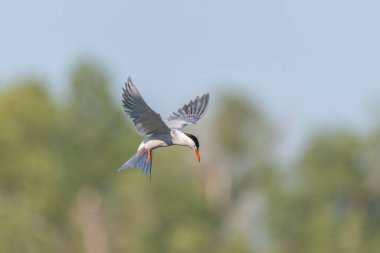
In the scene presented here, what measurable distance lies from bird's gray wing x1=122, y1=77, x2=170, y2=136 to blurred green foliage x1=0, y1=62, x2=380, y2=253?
24.7m

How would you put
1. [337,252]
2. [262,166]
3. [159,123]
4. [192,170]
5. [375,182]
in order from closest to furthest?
[159,123] → [337,252] → [375,182] → [192,170] → [262,166]

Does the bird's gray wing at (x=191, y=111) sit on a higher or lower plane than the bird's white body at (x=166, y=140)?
higher

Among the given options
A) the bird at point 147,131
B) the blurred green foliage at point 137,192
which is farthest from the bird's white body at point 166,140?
the blurred green foliage at point 137,192

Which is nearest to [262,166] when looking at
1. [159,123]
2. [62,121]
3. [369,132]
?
[62,121]

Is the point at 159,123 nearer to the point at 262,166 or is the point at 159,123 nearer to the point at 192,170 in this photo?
the point at 192,170

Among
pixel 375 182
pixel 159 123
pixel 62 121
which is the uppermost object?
pixel 62 121

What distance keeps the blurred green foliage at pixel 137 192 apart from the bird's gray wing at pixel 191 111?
22.9 metres

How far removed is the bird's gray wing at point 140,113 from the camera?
14797 millimetres

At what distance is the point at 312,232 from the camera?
45.0 metres

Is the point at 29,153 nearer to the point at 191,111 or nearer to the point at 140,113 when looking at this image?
the point at 191,111

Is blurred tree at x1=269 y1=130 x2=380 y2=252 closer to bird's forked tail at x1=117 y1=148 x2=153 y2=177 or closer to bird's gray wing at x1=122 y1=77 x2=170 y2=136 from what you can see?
bird's forked tail at x1=117 y1=148 x2=153 y2=177

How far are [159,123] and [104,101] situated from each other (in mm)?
39478

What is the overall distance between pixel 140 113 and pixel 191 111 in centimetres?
211

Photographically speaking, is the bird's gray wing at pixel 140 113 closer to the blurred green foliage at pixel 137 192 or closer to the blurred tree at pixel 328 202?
the blurred green foliage at pixel 137 192
